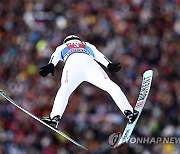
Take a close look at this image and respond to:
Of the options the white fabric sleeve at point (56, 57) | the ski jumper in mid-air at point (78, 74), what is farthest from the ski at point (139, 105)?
the white fabric sleeve at point (56, 57)

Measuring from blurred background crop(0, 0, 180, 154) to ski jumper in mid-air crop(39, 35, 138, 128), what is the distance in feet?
25.7

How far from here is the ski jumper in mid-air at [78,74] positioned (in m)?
14.6

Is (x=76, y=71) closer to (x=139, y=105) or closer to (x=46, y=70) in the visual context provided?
(x=46, y=70)

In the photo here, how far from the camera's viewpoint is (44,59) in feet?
84.2

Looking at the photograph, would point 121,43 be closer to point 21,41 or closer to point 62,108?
point 21,41

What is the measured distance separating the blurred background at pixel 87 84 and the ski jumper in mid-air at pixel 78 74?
7.82 meters

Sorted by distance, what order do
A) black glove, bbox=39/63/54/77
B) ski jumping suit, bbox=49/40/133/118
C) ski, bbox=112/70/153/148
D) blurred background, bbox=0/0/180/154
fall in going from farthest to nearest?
blurred background, bbox=0/0/180/154, ski, bbox=112/70/153/148, ski jumping suit, bbox=49/40/133/118, black glove, bbox=39/63/54/77

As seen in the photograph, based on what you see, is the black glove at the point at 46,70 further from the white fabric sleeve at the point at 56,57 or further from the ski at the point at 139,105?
the ski at the point at 139,105

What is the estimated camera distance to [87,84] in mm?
24891

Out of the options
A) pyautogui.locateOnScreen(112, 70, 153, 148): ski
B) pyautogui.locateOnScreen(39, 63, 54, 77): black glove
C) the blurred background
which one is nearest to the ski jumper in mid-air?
pyautogui.locateOnScreen(39, 63, 54, 77): black glove

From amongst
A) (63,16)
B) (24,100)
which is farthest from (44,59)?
(63,16)

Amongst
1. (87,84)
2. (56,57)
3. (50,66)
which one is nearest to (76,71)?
(56,57)

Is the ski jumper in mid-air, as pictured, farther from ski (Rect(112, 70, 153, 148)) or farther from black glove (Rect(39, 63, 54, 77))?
ski (Rect(112, 70, 153, 148))

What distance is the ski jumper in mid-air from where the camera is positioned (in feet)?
48.1
